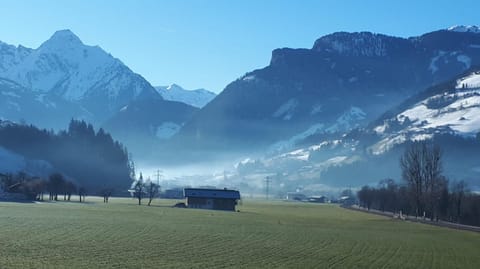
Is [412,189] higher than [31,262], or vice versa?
[412,189]

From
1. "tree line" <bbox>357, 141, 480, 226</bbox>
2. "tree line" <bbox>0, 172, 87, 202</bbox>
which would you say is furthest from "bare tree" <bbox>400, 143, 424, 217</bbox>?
"tree line" <bbox>0, 172, 87, 202</bbox>

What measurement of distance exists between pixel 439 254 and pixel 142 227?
91.5ft

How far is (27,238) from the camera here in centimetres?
4756

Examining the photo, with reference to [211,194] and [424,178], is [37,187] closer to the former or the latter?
[211,194]

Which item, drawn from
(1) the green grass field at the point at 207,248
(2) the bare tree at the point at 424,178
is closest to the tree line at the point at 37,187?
(2) the bare tree at the point at 424,178

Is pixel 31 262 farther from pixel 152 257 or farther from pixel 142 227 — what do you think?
pixel 142 227

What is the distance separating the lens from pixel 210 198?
6363 inches

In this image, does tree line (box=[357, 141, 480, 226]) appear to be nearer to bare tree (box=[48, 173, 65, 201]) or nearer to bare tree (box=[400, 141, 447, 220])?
bare tree (box=[400, 141, 447, 220])

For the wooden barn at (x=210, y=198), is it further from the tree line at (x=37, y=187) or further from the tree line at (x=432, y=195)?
the tree line at (x=432, y=195)

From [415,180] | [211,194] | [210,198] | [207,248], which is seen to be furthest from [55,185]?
[207,248]

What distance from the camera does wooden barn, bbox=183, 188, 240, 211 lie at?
517ft

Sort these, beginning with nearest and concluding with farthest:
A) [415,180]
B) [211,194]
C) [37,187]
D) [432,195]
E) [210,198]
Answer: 1. [432,195]
2. [415,180]
3. [37,187]
4. [210,198]
5. [211,194]

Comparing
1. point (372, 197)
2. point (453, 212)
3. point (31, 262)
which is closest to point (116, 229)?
point (31, 262)

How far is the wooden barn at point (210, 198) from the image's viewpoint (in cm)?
15750
